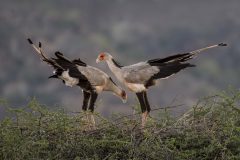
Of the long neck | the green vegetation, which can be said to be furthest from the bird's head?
the green vegetation

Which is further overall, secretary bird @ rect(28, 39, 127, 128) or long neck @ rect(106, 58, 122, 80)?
secretary bird @ rect(28, 39, 127, 128)

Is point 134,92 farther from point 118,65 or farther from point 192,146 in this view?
point 192,146

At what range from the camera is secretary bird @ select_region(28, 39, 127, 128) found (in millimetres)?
10336

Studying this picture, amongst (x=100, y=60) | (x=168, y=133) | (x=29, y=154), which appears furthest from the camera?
(x=100, y=60)

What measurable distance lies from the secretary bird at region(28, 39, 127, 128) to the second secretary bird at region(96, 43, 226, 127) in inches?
23.4

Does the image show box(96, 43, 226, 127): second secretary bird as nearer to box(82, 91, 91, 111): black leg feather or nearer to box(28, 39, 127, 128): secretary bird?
box(28, 39, 127, 128): secretary bird

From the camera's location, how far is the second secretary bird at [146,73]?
9641mm

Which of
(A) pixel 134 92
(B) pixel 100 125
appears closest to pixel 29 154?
(B) pixel 100 125

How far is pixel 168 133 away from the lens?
27.1 ft

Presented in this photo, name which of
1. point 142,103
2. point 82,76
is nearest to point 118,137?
point 142,103

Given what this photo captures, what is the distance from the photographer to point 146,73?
9820mm

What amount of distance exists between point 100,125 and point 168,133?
0.89 m

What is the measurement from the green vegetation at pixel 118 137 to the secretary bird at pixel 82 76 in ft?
6.45

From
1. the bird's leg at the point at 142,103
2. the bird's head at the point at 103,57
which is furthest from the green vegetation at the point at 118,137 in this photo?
the bird's head at the point at 103,57
